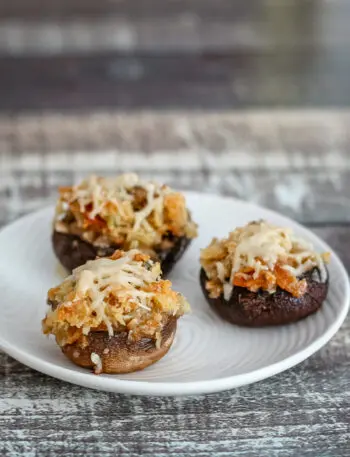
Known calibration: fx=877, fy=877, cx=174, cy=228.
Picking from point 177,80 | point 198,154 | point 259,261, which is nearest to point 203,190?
point 198,154

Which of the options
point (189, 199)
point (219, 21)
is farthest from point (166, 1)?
point (189, 199)

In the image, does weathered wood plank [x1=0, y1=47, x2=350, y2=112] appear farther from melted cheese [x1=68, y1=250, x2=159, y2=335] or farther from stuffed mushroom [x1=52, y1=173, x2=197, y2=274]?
melted cheese [x1=68, y1=250, x2=159, y2=335]

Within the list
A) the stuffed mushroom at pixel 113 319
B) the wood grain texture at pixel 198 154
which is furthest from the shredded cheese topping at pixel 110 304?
the wood grain texture at pixel 198 154

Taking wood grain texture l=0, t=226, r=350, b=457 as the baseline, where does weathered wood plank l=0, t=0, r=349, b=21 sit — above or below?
below

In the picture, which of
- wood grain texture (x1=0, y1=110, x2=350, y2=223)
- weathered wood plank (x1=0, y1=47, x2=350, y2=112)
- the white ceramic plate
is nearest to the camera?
the white ceramic plate

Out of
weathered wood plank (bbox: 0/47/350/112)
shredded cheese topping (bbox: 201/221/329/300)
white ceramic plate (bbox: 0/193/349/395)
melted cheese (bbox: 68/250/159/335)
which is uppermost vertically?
melted cheese (bbox: 68/250/159/335)

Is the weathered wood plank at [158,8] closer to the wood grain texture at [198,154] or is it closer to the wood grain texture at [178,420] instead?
the wood grain texture at [198,154]

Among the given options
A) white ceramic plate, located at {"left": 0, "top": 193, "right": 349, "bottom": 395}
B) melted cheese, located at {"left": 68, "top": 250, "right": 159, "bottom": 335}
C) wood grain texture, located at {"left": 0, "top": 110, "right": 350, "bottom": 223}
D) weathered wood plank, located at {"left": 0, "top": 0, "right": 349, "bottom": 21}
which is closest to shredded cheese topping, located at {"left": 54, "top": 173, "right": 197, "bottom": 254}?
white ceramic plate, located at {"left": 0, "top": 193, "right": 349, "bottom": 395}

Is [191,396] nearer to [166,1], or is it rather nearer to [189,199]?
[189,199]
